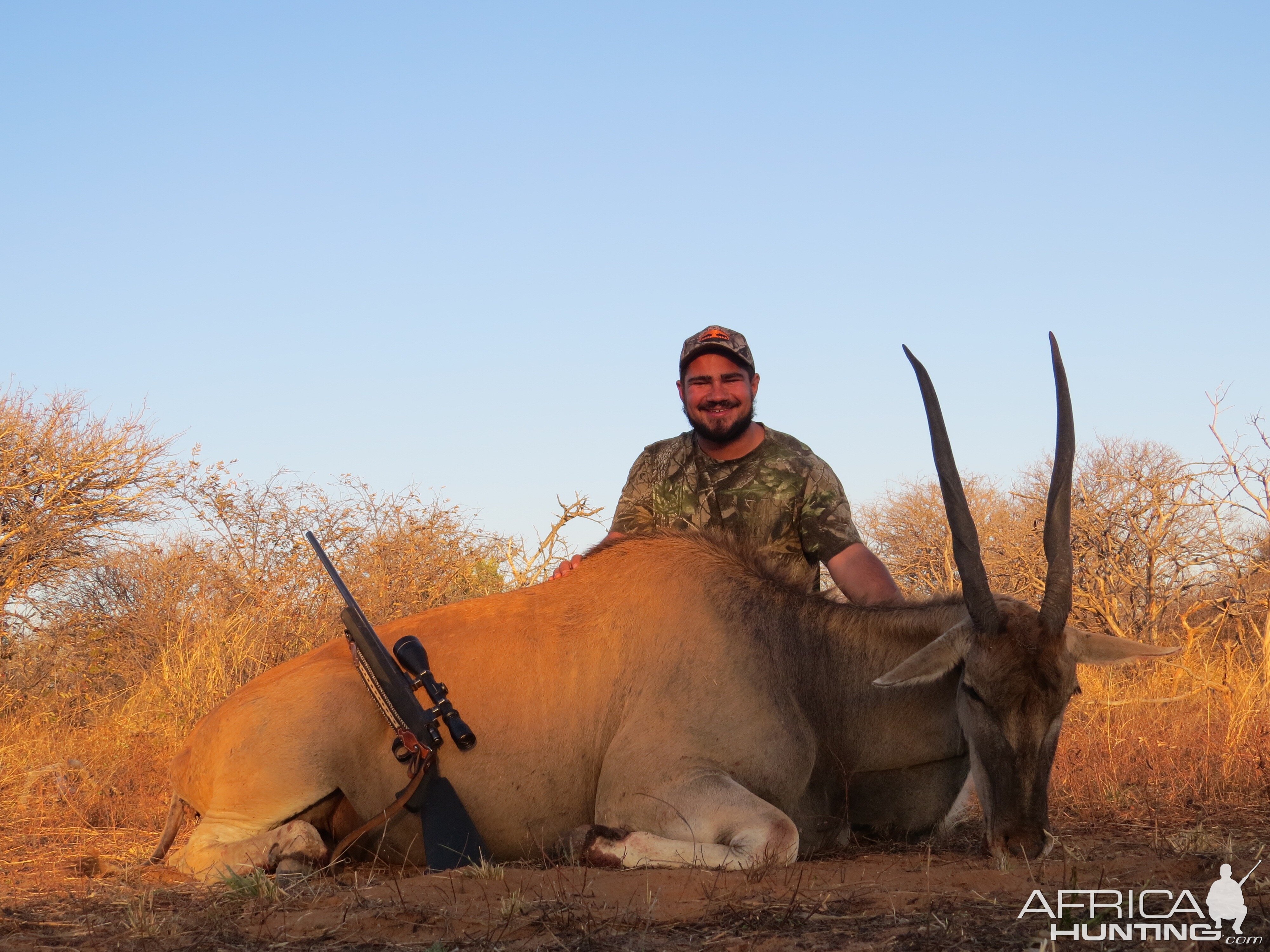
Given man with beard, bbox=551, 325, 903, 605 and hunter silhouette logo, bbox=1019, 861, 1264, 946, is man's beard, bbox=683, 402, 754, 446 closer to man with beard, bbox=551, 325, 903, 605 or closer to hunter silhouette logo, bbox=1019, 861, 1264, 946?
man with beard, bbox=551, 325, 903, 605

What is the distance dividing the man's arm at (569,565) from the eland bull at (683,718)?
0.64 ft

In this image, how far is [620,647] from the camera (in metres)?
5.06

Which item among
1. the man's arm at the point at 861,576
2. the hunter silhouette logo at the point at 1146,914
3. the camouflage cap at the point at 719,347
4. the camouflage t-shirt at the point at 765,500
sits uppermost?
the camouflage cap at the point at 719,347

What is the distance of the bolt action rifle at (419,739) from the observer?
15.2 ft

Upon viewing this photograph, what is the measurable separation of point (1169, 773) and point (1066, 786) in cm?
57

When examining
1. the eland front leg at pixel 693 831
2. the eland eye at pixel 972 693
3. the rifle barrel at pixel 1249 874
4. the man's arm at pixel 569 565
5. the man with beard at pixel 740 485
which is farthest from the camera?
the man with beard at pixel 740 485

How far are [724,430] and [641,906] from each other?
3.54m

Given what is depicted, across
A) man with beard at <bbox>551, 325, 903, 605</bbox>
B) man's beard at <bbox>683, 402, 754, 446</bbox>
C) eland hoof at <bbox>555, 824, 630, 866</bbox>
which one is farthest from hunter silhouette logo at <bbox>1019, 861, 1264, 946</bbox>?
man's beard at <bbox>683, 402, 754, 446</bbox>

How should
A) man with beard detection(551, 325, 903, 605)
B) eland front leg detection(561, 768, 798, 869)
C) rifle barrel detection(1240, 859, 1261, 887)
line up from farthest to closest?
man with beard detection(551, 325, 903, 605), eland front leg detection(561, 768, 798, 869), rifle barrel detection(1240, 859, 1261, 887)

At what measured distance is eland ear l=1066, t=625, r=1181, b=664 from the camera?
4664mm

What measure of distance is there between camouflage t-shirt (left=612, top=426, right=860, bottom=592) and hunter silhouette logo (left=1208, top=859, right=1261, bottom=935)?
294 centimetres

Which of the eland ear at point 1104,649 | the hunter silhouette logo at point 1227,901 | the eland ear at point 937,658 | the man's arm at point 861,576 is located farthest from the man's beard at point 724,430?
the hunter silhouette logo at point 1227,901

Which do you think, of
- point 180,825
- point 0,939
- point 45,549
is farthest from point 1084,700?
point 45,549

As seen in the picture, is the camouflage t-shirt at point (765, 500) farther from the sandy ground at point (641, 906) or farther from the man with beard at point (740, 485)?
the sandy ground at point (641, 906)
